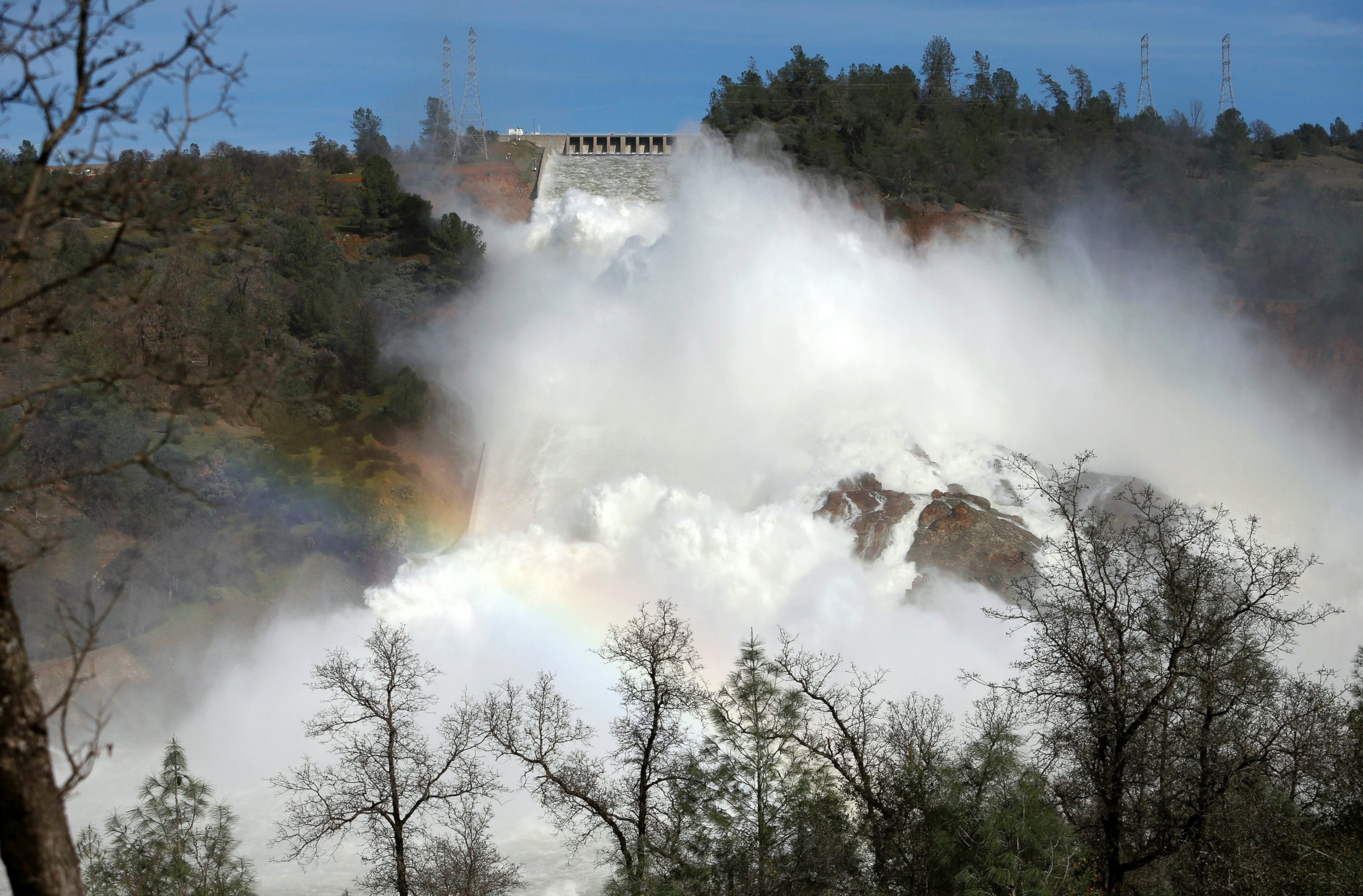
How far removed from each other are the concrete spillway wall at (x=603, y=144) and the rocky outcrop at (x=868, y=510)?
41.5 m

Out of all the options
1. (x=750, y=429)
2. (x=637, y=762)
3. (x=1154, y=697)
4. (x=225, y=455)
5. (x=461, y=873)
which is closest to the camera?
(x=1154, y=697)

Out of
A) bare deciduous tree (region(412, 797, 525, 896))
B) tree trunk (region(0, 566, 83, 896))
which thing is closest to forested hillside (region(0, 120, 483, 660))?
bare deciduous tree (region(412, 797, 525, 896))

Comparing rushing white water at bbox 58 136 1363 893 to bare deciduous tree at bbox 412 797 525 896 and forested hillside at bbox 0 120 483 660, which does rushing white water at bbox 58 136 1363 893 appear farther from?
bare deciduous tree at bbox 412 797 525 896

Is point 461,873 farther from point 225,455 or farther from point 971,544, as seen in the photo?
point 225,455

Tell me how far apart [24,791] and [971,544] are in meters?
32.7

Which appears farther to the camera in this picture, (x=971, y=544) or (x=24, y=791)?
(x=971, y=544)

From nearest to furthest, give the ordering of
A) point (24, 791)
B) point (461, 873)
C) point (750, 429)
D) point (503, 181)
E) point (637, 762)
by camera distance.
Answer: point (24, 791) → point (637, 762) → point (461, 873) → point (750, 429) → point (503, 181)

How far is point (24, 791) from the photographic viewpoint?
4.47 metres

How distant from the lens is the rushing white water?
1276 inches

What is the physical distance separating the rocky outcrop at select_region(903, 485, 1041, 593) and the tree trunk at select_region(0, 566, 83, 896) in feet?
101

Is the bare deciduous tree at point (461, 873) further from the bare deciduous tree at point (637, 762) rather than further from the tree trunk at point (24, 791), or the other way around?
the tree trunk at point (24, 791)

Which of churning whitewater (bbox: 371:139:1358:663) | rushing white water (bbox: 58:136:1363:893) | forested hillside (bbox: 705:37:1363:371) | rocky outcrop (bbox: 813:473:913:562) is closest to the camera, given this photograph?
rushing white water (bbox: 58:136:1363:893)

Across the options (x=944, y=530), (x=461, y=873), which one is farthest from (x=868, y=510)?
(x=461, y=873)

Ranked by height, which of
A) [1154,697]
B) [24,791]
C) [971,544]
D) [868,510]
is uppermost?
[868,510]
